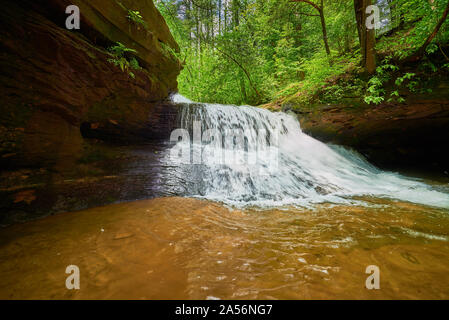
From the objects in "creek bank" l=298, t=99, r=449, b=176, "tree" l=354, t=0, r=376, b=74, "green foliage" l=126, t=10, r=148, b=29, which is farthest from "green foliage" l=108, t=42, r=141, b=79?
"tree" l=354, t=0, r=376, b=74

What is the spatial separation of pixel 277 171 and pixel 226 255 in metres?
3.42

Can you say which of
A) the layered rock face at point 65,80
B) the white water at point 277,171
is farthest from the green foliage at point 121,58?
the white water at point 277,171

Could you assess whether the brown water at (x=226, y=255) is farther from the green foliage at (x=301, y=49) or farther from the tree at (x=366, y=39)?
the tree at (x=366, y=39)

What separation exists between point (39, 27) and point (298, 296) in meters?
4.36

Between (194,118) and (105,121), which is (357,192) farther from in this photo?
(105,121)

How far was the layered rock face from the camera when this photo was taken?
2.42m

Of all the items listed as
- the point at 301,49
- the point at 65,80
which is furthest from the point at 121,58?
the point at 301,49

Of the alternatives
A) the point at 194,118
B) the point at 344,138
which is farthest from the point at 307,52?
the point at 194,118

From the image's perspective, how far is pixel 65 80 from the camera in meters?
2.93

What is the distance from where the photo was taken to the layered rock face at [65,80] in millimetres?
2418

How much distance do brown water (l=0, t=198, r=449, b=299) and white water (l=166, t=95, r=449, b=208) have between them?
3.80ft

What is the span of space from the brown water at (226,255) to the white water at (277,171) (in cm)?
116

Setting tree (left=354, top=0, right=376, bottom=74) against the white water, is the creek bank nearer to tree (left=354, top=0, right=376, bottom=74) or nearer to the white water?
the white water

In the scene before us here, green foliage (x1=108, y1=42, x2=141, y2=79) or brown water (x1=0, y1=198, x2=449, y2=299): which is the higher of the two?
green foliage (x1=108, y1=42, x2=141, y2=79)
